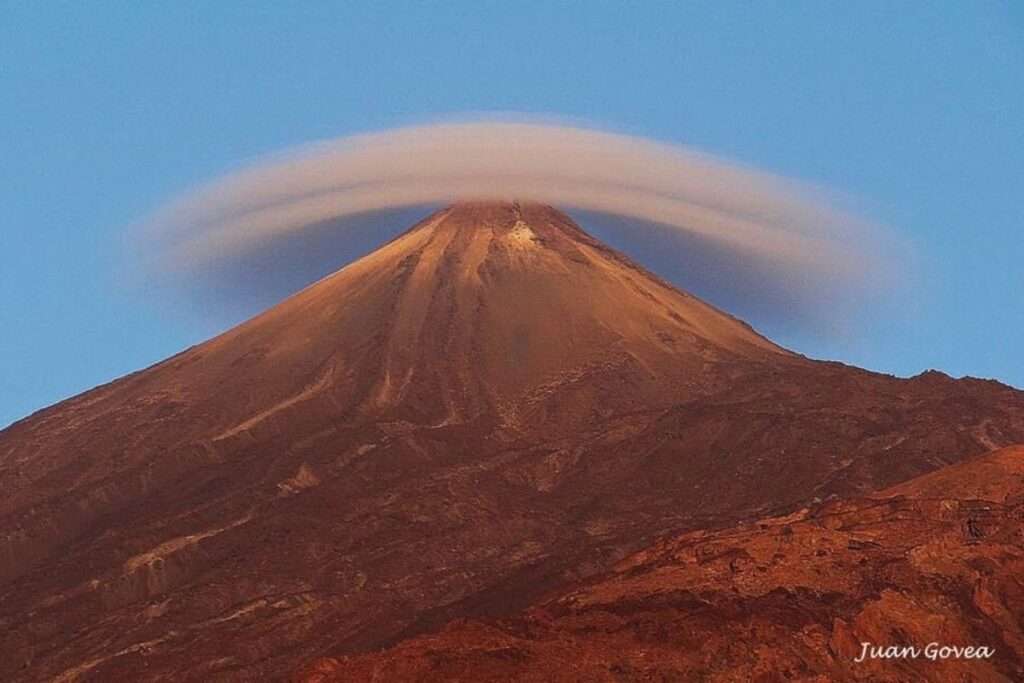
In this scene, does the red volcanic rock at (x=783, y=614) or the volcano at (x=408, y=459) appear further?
the volcano at (x=408, y=459)

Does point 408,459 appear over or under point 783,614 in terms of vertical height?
over

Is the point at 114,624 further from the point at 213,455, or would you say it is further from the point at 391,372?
the point at 391,372

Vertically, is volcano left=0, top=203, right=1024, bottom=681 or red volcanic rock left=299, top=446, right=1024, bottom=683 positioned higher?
volcano left=0, top=203, right=1024, bottom=681

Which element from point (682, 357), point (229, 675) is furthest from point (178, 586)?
point (682, 357)

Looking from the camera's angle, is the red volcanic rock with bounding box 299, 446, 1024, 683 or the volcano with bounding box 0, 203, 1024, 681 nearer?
the red volcanic rock with bounding box 299, 446, 1024, 683

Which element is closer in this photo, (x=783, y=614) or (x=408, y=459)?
(x=783, y=614)

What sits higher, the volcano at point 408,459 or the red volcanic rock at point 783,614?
the volcano at point 408,459
